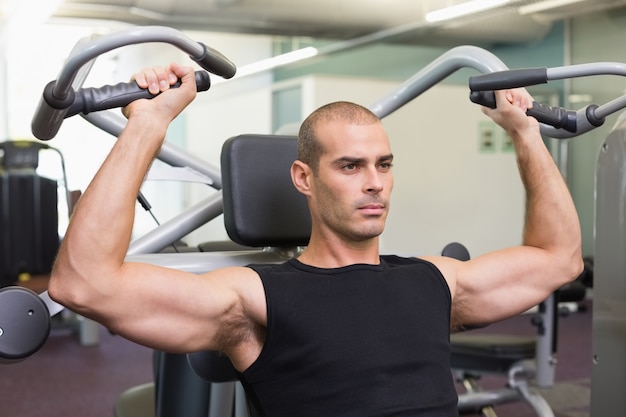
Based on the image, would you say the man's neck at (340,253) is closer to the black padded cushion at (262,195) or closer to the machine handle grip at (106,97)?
the black padded cushion at (262,195)

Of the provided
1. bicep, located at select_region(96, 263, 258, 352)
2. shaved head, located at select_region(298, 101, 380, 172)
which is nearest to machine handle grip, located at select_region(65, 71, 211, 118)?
bicep, located at select_region(96, 263, 258, 352)

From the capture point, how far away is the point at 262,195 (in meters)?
1.73

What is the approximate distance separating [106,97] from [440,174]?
524 cm

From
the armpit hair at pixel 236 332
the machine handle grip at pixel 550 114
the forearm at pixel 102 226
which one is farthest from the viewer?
the machine handle grip at pixel 550 114

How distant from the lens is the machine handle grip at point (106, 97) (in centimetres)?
128

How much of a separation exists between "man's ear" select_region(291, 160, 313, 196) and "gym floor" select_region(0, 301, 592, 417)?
2.38 meters

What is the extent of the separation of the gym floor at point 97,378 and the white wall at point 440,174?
99 centimetres

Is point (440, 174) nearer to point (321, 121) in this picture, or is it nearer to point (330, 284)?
point (321, 121)

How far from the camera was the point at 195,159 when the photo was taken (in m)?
2.21

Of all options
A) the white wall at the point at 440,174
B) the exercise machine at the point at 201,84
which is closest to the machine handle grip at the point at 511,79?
the exercise machine at the point at 201,84

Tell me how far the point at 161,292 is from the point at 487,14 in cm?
544

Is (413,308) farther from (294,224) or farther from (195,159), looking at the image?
(195,159)

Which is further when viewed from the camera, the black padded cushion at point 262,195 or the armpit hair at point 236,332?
the black padded cushion at point 262,195

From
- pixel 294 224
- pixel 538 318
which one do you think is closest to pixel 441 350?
pixel 294 224
